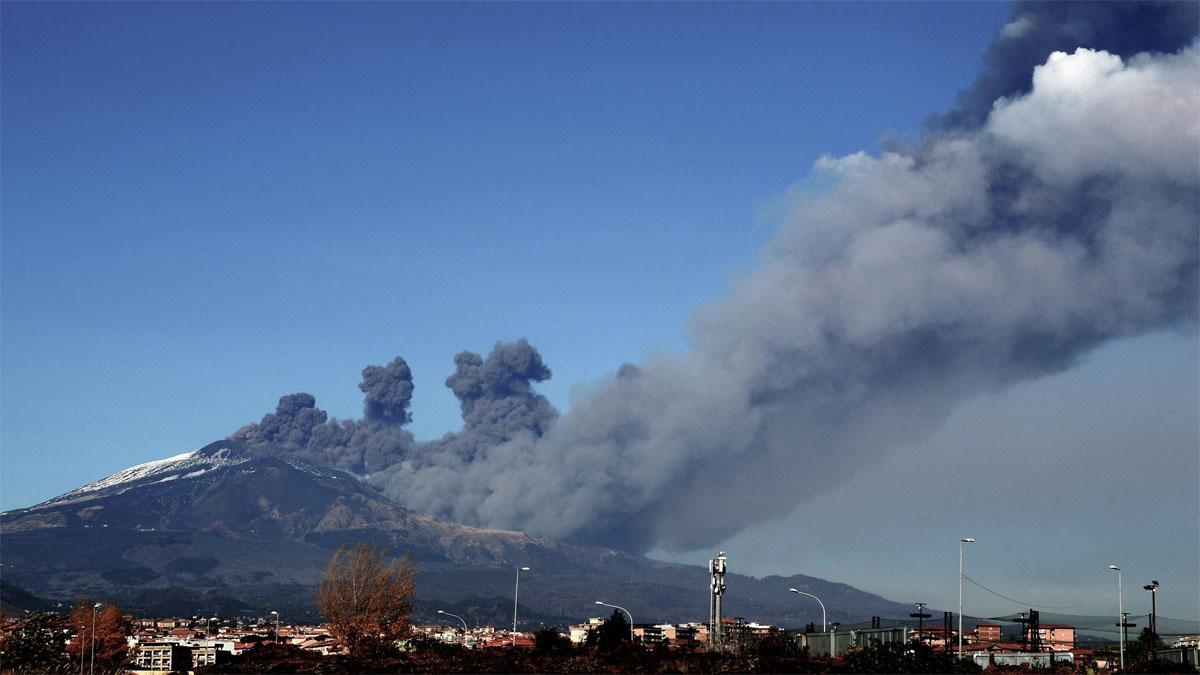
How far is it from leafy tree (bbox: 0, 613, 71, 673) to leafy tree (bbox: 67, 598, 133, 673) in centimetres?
119

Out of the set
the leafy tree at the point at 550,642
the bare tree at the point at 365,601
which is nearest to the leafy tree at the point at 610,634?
the leafy tree at the point at 550,642

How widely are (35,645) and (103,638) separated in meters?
11.6

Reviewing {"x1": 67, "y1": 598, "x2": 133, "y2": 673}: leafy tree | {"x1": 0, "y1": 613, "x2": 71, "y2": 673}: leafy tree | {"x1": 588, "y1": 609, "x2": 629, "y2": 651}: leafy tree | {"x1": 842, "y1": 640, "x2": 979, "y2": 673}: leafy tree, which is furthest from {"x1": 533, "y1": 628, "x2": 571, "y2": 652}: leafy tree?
{"x1": 67, "y1": 598, "x2": 133, "y2": 673}: leafy tree

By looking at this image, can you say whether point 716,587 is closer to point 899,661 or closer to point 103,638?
point 899,661

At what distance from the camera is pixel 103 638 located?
9988 cm

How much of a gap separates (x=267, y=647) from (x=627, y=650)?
13026 mm

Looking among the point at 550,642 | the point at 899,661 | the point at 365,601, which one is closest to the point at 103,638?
the point at 365,601

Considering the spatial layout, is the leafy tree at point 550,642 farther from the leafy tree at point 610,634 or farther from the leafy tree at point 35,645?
the leafy tree at point 35,645

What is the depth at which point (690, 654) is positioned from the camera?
1442 inches

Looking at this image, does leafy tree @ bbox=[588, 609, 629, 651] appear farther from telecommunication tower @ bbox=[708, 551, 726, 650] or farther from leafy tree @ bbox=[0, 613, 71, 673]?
leafy tree @ bbox=[0, 613, 71, 673]

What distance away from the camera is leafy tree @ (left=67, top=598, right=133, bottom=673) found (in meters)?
93.0

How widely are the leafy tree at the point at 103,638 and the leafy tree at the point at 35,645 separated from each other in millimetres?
1189

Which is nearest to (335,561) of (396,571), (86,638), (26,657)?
(396,571)

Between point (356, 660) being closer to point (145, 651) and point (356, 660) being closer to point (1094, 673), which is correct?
point (1094, 673)
